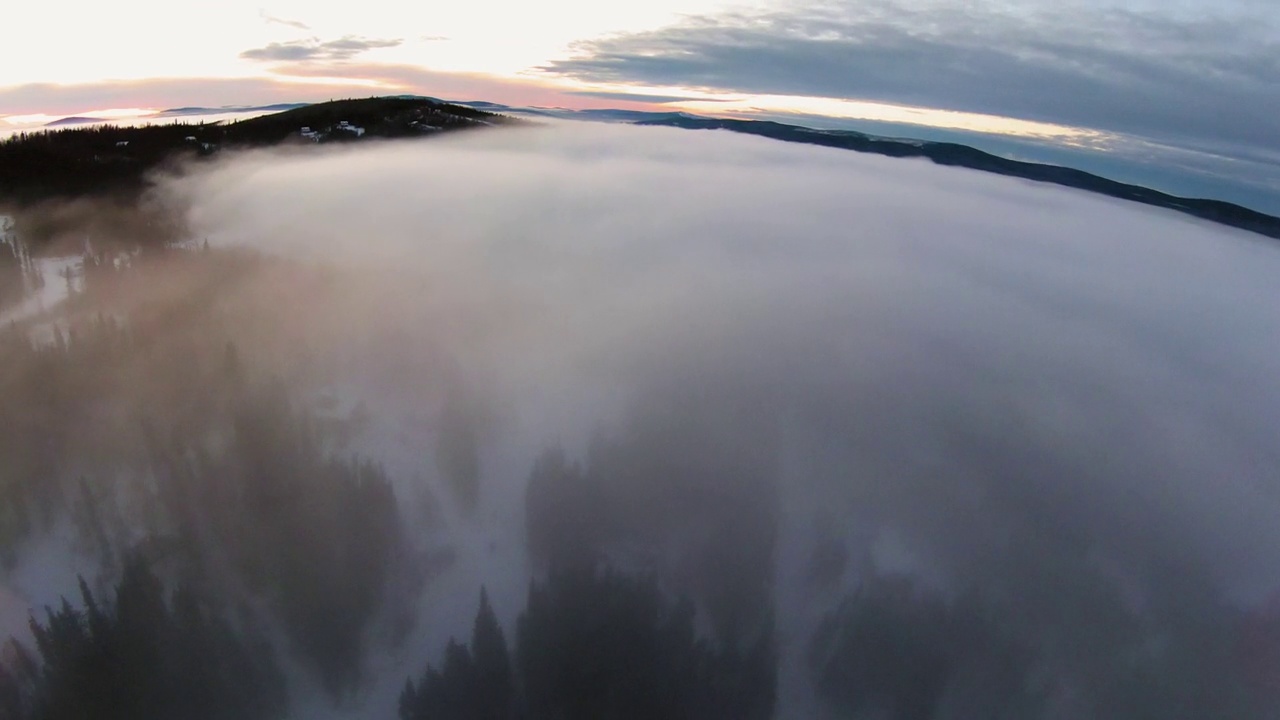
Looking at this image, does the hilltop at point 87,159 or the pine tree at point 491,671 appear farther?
the pine tree at point 491,671

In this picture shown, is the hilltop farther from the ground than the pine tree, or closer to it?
farther from the ground

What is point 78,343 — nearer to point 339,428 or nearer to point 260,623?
point 339,428

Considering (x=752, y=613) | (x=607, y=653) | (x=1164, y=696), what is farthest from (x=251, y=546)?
(x=1164, y=696)

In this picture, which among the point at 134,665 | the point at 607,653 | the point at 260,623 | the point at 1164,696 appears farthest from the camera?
the point at 1164,696

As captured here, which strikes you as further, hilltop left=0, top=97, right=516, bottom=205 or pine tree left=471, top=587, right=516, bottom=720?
pine tree left=471, top=587, right=516, bottom=720

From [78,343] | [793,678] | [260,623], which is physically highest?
[78,343]

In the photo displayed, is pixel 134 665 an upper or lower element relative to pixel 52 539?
lower

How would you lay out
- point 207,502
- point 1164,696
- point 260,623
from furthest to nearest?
point 1164,696, point 207,502, point 260,623

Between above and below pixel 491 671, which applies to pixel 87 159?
above

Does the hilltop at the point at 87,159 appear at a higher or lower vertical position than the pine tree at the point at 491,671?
higher

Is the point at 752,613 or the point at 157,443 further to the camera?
the point at 752,613
